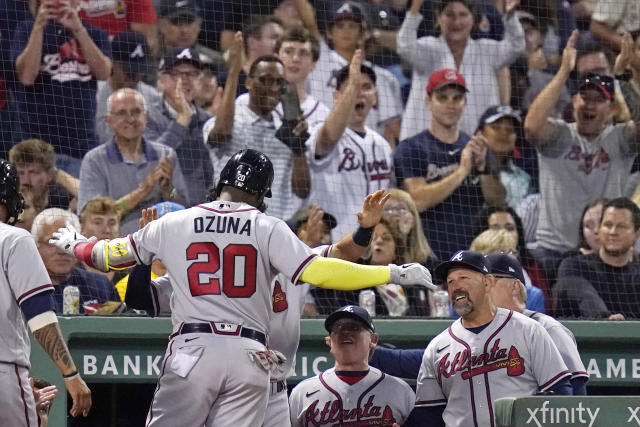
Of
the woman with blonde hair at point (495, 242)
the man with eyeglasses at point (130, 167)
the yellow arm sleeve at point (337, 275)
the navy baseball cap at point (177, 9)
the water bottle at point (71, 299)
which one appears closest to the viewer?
the yellow arm sleeve at point (337, 275)

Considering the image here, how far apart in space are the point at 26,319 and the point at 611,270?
13.7ft

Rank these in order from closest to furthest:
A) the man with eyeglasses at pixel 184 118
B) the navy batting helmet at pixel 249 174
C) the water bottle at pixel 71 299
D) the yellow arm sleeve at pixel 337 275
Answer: the yellow arm sleeve at pixel 337 275 → the navy batting helmet at pixel 249 174 → the water bottle at pixel 71 299 → the man with eyeglasses at pixel 184 118

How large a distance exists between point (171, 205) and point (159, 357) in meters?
0.81

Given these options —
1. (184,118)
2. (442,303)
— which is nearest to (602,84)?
(442,303)

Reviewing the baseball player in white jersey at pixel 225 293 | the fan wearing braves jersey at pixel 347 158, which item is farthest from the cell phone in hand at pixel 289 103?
the baseball player in white jersey at pixel 225 293

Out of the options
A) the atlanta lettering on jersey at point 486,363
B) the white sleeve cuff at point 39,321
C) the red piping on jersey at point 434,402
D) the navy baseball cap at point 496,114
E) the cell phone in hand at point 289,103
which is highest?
the cell phone in hand at point 289,103

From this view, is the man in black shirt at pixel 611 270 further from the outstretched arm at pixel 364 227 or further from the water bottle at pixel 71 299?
the water bottle at pixel 71 299

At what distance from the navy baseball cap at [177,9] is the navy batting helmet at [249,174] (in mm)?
3937

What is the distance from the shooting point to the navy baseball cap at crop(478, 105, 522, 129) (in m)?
7.77

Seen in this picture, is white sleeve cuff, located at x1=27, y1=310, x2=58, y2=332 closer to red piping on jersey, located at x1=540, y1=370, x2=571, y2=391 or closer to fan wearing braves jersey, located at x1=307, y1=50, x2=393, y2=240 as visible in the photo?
red piping on jersey, located at x1=540, y1=370, x2=571, y2=391

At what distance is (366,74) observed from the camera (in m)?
7.79

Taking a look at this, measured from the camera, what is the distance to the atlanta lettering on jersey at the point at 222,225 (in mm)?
4113

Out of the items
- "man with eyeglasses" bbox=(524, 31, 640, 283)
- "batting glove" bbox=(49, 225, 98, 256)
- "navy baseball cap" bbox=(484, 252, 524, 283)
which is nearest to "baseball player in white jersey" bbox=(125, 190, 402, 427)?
"batting glove" bbox=(49, 225, 98, 256)

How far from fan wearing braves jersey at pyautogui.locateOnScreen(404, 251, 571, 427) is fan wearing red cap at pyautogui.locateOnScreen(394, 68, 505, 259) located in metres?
2.55
